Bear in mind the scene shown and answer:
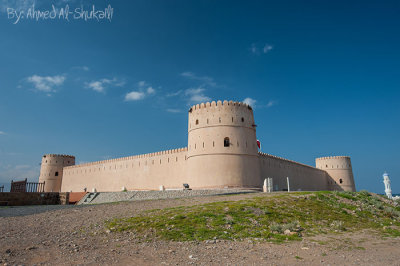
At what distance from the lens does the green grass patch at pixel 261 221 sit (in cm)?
742

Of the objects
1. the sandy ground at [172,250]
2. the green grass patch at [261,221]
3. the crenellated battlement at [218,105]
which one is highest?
the crenellated battlement at [218,105]

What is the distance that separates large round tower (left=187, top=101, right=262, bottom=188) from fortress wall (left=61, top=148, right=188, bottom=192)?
3617 mm

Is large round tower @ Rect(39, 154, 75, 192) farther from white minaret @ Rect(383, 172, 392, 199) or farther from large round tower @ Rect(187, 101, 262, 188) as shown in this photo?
white minaret @ Rect(383, 172, 392, 199)

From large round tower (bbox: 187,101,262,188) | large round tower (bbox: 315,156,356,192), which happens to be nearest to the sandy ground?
large round tower (bbox: 187,101,262,188)

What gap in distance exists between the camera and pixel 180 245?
6.49 meters

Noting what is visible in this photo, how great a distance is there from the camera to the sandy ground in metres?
5.46

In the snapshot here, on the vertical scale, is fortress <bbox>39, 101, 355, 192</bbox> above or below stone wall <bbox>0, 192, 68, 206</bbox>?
above

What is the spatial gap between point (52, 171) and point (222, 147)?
97.2ft

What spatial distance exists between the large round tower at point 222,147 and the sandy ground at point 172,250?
40.4 ft

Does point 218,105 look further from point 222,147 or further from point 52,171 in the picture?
point 52,171

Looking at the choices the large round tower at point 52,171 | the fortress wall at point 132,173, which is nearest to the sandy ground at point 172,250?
the fortress wall at point 132,173

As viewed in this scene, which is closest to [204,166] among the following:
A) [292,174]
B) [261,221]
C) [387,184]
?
[261,221]

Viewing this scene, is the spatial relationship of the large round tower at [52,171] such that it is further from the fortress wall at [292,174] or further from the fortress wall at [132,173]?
the fortress wall at [292,174]

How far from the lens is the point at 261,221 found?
342 inches
